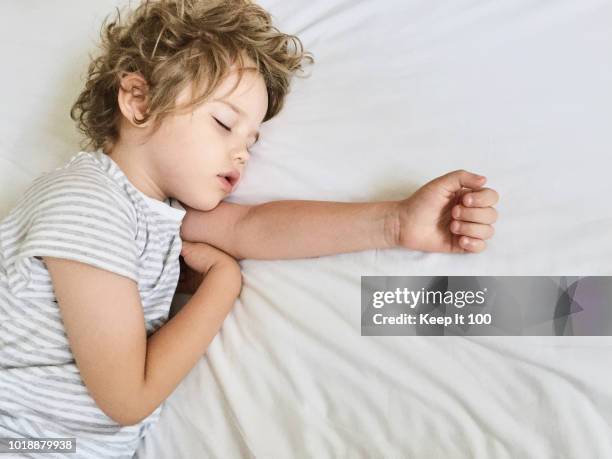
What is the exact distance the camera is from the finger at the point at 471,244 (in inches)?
31.4

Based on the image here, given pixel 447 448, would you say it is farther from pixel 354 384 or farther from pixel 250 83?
pixel 250 83

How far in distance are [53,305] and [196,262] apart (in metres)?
0.22

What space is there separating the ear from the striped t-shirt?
0.11 m

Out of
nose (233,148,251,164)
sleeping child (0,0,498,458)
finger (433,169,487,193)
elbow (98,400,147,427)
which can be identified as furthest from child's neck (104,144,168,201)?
finger (433,169,487,193)

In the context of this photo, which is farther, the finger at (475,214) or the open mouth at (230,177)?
the open mouth at (230,177)

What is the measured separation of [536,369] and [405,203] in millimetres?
251

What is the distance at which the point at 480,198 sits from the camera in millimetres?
791

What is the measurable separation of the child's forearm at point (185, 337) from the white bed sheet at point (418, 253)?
2cm

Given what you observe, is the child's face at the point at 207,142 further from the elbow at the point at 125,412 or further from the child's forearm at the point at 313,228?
the elbow at the point at 125,412

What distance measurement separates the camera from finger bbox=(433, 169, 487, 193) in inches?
31.3

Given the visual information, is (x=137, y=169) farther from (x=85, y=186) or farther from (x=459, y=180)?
(x=459, y=180)

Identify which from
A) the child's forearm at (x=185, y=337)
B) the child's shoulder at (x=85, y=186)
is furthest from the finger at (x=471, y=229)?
the child's shoulder at (x=85, y=186)

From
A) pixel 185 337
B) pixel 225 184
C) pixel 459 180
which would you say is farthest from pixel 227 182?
pixel 459 180

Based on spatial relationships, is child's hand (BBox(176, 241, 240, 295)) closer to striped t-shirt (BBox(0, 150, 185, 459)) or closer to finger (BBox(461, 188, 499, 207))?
striped t-shirt (BBox(0, 150, 185, 459))
